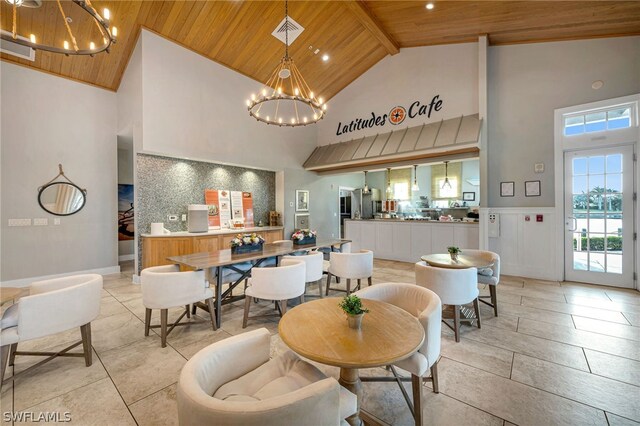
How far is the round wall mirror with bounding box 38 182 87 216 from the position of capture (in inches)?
195

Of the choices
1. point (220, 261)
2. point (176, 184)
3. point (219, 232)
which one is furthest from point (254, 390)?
point (176, 184)

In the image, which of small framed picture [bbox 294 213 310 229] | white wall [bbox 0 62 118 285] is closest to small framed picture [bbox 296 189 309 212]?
small framed picture [bbox 294 213 310 229]

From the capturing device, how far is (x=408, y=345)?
139 cm

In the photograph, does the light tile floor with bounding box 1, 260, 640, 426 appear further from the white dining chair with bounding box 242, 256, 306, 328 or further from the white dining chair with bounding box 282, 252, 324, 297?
the white dining chair with bounding box 282, 252, 324, 297

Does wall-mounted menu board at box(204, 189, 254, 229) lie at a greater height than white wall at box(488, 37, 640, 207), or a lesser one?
lesser

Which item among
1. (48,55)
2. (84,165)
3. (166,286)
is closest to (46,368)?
(166,286)

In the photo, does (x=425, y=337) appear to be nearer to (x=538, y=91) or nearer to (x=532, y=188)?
(x=532, y=188)

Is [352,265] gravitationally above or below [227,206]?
below

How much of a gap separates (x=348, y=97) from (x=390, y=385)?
23.8ft

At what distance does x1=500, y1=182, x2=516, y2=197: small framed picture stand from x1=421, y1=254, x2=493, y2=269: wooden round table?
8.13 ft

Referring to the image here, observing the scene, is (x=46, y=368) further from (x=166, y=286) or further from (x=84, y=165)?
(x=84, y=165)

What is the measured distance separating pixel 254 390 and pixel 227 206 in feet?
18.1

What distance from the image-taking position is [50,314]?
2.12 m

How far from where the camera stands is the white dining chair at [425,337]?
168cm
